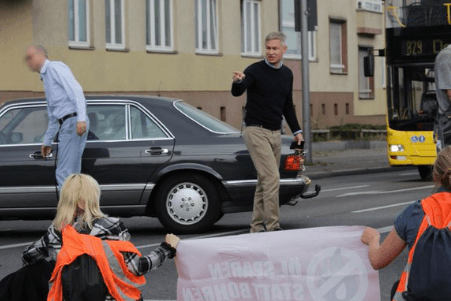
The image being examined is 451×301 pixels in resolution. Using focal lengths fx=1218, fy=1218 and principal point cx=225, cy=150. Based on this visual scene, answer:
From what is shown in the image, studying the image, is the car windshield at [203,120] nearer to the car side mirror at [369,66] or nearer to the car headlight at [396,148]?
the car side mirror at [369,66]

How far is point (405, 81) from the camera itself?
21.7m

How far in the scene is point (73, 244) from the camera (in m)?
5.75

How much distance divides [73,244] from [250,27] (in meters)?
30.4

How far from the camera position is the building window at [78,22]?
2821 cm

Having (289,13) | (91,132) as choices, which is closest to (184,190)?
(91,132)

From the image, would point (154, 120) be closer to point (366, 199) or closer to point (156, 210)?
point (156, 210)

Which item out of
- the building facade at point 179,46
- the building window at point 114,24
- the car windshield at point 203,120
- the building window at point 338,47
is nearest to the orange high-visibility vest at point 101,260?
the car windshield at point 203,120

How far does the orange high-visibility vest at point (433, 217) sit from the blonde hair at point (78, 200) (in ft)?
5.16

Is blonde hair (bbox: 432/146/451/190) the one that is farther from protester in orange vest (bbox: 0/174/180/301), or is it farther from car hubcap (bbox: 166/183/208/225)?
car hubcap (bbox: 166/183/208/225)

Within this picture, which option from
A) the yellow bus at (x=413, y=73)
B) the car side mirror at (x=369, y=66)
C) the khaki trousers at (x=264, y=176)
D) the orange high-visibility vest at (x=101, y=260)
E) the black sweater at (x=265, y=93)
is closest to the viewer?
the orange high-visibility vest at (x=101, y=260)

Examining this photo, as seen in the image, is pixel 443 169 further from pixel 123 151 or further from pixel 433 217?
pixel 123 151

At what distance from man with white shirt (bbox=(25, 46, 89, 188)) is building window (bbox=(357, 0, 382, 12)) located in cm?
3268

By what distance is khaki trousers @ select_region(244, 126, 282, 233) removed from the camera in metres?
11.3

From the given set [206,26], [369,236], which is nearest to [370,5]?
[206,26]
